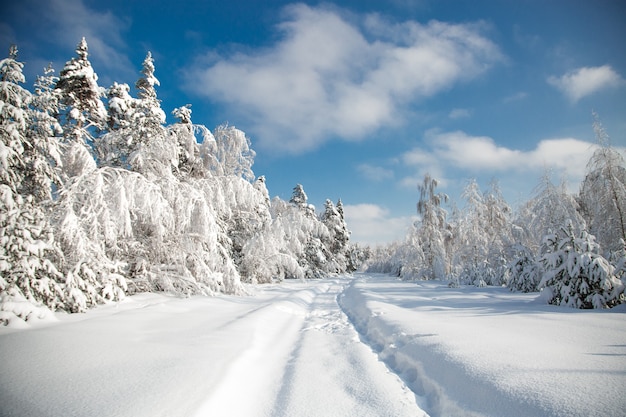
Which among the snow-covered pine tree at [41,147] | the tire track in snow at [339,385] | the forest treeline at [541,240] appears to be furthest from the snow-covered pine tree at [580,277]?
the snow-covered pine tree at [41,147]

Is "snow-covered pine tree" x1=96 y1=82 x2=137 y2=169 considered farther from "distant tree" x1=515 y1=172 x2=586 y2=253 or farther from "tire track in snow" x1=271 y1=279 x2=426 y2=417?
"distant tree" x1=515 y1=172 x2=586 y2=253

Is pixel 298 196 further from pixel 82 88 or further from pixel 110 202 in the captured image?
pixel 110 202

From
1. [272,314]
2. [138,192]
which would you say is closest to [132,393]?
[272,314]

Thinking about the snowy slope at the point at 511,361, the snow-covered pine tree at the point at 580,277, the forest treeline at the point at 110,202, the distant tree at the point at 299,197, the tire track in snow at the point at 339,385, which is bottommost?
Answer: the tire track in snow at the point at 339,385

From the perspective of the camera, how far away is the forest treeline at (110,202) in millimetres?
6371

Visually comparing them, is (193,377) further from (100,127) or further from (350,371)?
(100,127)

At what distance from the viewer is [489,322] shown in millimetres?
6344

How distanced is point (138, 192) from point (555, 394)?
10294mm

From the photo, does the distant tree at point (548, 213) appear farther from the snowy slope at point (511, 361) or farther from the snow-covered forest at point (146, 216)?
the snowy slope at point (511, 361)

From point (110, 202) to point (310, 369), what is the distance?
25.6 ft

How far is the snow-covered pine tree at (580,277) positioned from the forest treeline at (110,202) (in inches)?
444

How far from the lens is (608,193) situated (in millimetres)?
14836

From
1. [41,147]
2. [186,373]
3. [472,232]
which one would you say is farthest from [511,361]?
[472,232]

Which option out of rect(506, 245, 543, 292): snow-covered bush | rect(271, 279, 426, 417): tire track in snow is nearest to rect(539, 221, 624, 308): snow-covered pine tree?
rect(506, 245, 543, 292): snow-covered bush
